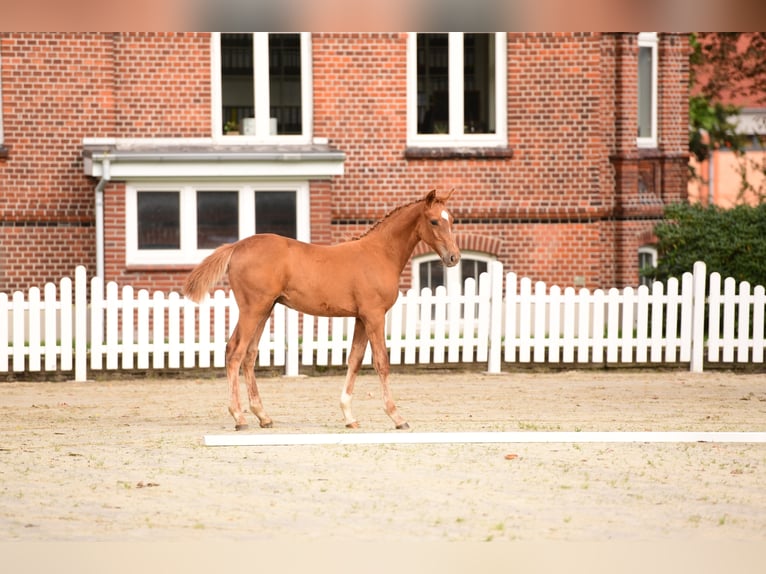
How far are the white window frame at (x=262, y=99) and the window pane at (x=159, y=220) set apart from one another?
3.85 ft

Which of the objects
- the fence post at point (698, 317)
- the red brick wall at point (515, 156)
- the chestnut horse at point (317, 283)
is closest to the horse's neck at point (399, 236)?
the chestnut horse at point (317, 283)

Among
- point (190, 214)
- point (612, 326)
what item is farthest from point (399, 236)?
point (190, 214)

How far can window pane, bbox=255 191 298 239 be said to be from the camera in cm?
1809

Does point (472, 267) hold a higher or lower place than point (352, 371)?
higher

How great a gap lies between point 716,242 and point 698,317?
2389 mm

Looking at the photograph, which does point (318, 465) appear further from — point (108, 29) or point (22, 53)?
point (22, 53)

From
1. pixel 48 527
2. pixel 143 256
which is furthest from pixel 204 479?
pixel 143 256

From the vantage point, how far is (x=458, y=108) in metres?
18.8

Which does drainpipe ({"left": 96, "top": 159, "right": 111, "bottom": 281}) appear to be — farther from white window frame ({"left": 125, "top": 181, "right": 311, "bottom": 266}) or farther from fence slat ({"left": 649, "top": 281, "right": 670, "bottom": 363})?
fence slat ({"left": 649, "top": 281, "right": 670, "bottom": 363})

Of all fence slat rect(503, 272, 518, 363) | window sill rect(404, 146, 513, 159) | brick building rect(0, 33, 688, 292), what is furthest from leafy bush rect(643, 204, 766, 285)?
fence slat rect(503, 272, 518, 363)

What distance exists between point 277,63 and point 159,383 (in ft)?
19.5

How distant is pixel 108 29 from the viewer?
2.66 meters

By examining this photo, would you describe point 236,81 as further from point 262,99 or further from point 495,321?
point 495,321

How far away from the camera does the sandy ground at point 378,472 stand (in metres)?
6.33
